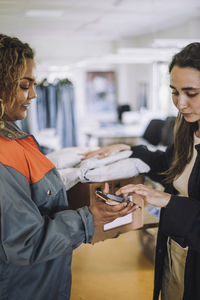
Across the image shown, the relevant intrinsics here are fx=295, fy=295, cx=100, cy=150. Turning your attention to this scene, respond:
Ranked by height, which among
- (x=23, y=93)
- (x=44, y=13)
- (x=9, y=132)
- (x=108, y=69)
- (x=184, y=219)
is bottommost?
(x=184, y=219)

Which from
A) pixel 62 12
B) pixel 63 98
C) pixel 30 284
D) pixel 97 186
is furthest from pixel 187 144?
pixel 62 12

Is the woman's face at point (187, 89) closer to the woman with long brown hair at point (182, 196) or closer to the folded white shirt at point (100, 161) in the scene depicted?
the woman with long brown hair at point (182, 196)

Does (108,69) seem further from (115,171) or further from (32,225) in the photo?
(32,225)

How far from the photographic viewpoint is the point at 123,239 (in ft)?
7.32

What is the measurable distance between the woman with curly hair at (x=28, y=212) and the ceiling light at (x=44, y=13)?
15.1 ft

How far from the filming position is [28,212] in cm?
90

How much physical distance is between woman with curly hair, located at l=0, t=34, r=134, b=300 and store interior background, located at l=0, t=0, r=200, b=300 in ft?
1.60

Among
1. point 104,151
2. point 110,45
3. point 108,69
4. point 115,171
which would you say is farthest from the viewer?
point 108,69

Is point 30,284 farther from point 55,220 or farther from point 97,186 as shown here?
point 97,186

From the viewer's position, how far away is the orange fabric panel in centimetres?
92

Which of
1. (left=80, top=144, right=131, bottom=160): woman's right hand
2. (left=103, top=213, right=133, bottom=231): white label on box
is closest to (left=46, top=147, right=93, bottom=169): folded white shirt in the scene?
(left=80, top=144, right=131, bottom=160): woman's right hand

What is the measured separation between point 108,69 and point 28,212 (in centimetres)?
907

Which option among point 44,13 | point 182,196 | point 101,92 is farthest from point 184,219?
point 101,92

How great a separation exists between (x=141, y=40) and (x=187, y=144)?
807 cm
